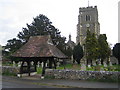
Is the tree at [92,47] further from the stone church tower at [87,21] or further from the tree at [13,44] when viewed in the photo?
the stone church tower at [87,21]

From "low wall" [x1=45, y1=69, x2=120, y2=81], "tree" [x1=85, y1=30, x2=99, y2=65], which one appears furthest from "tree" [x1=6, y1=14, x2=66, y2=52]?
"low wall" [x1=45, y1=69, x2=120, y2=81]

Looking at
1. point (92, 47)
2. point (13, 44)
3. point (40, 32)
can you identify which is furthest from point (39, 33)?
point (92, 47)

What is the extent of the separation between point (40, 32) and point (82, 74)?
3217 cm

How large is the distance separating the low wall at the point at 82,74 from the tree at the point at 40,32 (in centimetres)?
2833

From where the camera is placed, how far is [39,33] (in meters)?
48.7

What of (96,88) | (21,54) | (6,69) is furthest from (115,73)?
(6,69)

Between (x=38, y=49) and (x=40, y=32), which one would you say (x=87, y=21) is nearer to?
(x=40, y=32)

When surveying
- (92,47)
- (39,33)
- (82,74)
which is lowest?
(82,74)

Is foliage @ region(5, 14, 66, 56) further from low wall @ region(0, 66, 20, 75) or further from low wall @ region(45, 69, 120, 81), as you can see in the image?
low wall @ region(45, 69, 120, 81)

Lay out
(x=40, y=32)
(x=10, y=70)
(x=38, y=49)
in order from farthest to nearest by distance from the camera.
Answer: (x=40, y=32)
(x=10, y=70)
(x=38, y=49)

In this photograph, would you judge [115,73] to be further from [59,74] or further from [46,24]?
[46,24]

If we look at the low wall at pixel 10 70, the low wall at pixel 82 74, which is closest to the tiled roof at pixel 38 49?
the low wall at pixel 82 74

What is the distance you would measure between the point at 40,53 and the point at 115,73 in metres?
8.19

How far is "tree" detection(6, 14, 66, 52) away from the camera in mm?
48375
